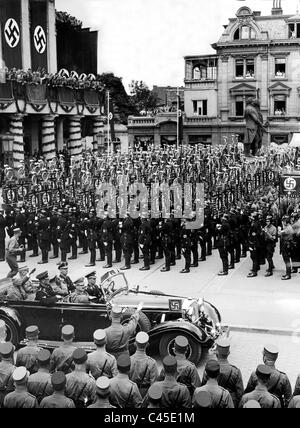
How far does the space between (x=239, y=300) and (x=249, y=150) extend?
17087 millimetres

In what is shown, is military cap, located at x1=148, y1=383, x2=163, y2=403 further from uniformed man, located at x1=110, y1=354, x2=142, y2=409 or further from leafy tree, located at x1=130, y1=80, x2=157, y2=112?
leafy tree, located at x1=130, y1=80, x2=157, y2=112

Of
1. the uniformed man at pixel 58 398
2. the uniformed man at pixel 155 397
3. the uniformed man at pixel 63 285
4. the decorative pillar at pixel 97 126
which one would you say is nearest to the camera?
the uniformed man at pixel 155 397

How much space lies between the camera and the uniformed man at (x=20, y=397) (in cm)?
677

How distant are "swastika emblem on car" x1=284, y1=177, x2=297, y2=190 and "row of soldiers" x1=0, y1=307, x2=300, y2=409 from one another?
41.2 feet

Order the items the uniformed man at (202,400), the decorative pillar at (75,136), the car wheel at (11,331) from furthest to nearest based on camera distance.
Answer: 1. the decorative pillar at (75,136)
2. the car wheel at (11,331)
3. the uniformed man at (202,400)

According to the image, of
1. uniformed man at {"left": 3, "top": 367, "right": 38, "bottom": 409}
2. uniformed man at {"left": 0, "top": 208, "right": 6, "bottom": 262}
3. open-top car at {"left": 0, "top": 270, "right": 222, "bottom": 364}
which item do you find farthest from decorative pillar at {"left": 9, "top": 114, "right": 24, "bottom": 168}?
uniformed man at {"left": 3, "top": 367, "right": 38, "bottom": 409}

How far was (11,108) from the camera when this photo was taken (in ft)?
113

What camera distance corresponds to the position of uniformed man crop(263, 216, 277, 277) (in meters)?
16.4

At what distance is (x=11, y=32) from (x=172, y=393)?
3096 centimetres

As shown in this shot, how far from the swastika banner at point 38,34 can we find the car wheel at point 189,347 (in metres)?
30.0

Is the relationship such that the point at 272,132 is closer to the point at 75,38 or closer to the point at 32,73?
the point at 75,38

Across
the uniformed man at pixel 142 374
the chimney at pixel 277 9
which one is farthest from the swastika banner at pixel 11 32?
the uniformed man at pixel 142 374

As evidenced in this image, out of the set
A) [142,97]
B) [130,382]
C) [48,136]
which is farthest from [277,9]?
[130,382]

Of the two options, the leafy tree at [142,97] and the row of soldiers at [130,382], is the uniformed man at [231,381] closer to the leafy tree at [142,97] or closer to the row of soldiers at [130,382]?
the row of soldiers at [130,382]
